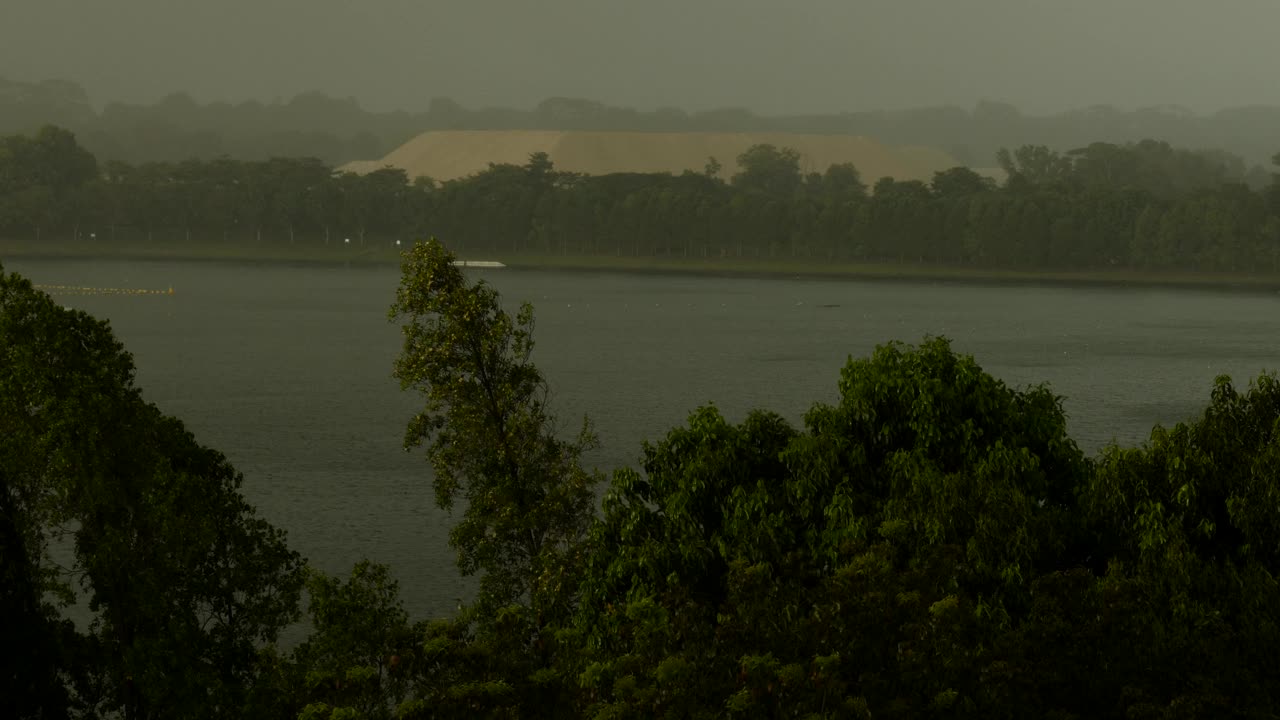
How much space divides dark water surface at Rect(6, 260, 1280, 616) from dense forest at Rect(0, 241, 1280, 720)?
16.8 metres

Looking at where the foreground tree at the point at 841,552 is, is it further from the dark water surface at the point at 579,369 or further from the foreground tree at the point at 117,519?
the dark water surface at the point at 579,369

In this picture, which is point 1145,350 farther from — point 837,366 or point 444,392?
point 444,392

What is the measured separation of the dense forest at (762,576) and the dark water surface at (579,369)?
16.8 m

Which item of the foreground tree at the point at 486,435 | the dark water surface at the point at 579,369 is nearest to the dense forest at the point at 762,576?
the foreground tree at the point at 486,435

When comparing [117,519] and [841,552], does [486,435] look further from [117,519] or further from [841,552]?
[841,552]

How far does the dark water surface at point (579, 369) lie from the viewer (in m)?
64.9

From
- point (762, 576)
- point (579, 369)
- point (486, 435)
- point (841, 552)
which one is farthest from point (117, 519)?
point (579, 369)

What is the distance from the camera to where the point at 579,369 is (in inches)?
4697

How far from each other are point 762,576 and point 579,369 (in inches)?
3782

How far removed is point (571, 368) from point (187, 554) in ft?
298

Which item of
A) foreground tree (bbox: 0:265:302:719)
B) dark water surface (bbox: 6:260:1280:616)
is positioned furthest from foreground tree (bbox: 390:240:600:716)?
dark water surface (bbox: 6:260:1280:616)

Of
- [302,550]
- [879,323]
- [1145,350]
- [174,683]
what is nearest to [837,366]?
[1145,350]

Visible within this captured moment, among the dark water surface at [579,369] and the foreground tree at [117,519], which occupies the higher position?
the foreground tree at [117,519]

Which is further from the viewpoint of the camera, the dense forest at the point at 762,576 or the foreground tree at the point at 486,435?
the foreground tree at the point at 486,435
